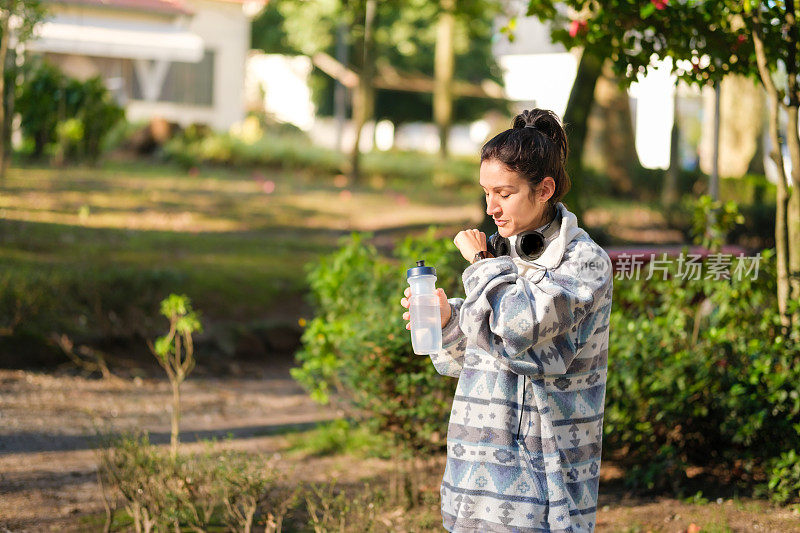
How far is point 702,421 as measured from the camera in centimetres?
471

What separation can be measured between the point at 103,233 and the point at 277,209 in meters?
3.73

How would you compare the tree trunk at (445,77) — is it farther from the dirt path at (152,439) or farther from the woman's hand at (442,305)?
the woman's hand at (442,305)

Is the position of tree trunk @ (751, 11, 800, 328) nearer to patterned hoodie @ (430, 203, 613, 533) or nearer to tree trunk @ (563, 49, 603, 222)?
patterned hoodie @ (430, 203, 613, 533)

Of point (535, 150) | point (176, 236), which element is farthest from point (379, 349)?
point (176, 236)

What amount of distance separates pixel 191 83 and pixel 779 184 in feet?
77.9

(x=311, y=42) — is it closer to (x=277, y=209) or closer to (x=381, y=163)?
(x=381, y=163)

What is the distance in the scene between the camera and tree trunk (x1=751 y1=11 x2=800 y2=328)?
449 cm

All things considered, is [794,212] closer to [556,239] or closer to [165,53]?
[556,239]

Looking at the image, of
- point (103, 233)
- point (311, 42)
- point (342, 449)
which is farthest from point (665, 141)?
point (342, 449)

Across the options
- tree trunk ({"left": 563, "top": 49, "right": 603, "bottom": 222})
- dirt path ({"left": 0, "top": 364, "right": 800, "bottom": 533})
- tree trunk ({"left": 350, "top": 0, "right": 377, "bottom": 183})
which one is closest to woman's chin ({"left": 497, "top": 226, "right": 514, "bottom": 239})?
dirt path ({"left": 0, "top": 364, "right": 800, "bottom": 533})

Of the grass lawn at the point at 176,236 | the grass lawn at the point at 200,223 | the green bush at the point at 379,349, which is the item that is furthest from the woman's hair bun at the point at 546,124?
the grass lawn at the point at 200,223

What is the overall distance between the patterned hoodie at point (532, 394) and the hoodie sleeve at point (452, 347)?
0.02m

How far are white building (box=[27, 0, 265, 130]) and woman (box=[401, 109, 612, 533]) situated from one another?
21.4m

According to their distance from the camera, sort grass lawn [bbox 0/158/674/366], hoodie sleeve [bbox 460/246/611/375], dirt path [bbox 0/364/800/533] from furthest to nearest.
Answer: grass lawn [bbox 0/158/674/366], dirt path [bbox 0/364/800/533], hoodie sleeve [bbox 460/246/611/375]
